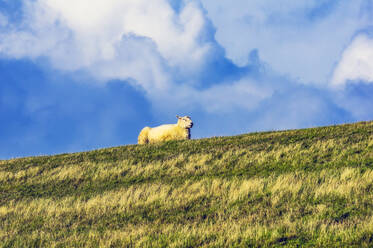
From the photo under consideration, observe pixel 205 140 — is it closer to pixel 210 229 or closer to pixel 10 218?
pixel 10 218

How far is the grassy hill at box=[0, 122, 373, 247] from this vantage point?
36.3ft

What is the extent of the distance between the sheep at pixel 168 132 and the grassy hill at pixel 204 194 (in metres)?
1.51

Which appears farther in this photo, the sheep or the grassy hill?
the sheep

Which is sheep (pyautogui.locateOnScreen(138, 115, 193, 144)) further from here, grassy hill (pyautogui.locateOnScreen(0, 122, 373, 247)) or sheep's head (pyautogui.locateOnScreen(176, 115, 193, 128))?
grassy hill (pyautogui.locateOnScreen(0, 122, 373, 247))

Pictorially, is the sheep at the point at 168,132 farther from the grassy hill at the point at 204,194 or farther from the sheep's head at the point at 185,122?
the grassy hill at the point at 204,194

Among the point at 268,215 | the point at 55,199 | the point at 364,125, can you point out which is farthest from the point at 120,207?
the point at 364,125

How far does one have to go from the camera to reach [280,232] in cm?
1069

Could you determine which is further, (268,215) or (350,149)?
(350,149)

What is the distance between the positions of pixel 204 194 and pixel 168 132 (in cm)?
1279

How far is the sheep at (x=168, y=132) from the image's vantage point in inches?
1078

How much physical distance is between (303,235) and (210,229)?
8.03 feet

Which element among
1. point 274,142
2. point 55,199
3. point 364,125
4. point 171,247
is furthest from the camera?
point 364,125

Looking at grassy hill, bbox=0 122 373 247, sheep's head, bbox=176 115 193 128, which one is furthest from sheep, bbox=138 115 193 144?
grassy hill, bbox=0 122 373 247

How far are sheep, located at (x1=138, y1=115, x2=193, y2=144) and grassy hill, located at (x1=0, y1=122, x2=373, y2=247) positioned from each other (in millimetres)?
1513
